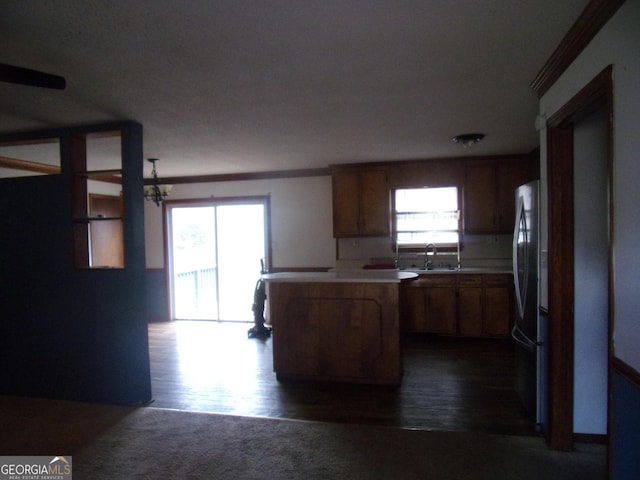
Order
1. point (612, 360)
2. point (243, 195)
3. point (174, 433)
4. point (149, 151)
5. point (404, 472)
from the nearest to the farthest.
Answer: point (612, 360), point (404, 472), point (174, 433), point (149, 151), point (243, 195)

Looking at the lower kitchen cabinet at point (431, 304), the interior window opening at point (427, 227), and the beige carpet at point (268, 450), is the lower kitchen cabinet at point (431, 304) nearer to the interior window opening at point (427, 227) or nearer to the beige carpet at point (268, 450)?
the interior window opening at point (427, 227)

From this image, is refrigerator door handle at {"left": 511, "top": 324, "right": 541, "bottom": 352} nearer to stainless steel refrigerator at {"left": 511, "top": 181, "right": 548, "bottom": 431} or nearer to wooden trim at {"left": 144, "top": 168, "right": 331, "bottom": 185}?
stainless steel refrigerator at {"left": 511, "top": 181, "right": 548, "bottom": 431}

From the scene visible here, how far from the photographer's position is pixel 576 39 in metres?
1.91

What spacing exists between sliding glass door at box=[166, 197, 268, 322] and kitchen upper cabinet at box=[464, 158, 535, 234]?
10.1ft

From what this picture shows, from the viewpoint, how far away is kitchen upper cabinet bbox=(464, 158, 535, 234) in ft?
16.9

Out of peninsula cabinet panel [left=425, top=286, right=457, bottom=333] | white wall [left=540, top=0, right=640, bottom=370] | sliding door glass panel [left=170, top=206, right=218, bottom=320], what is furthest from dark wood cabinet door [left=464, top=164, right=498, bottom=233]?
sliding door glass panel [left=170, top=206, right=218, bottom=320]

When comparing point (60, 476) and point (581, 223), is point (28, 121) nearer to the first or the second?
point (60, 476)

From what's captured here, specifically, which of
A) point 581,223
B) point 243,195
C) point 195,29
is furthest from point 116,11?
point 243,195

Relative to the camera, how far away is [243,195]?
6.32 m

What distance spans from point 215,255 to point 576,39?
5.60m

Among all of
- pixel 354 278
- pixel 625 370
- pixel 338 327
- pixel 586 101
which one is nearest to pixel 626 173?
pixel 586 101

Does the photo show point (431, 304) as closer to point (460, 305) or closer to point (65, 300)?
point (460, 305)

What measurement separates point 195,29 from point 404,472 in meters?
2.63

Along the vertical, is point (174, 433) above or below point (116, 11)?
below
